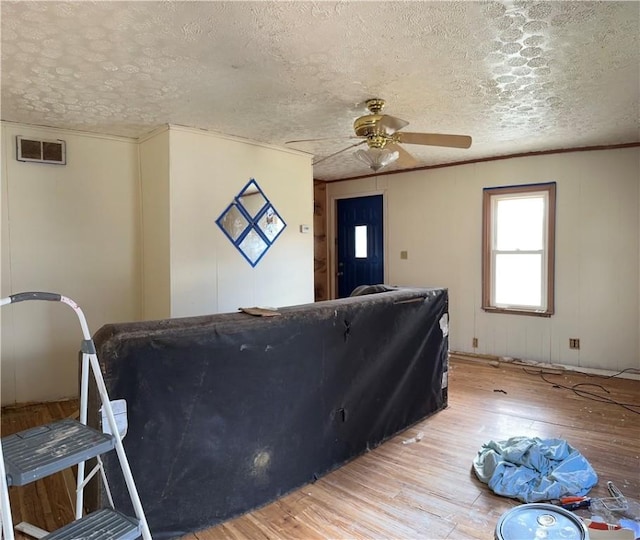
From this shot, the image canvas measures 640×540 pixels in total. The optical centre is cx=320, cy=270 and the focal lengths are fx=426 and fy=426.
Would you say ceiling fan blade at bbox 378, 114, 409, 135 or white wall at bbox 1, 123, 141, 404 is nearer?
ceiling fan blade at bbox 378, 114, 409, 135

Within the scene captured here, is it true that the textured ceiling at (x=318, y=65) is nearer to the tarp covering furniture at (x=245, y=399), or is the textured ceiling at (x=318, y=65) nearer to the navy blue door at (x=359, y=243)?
the tarp covering furniture at (x=245, y=399)

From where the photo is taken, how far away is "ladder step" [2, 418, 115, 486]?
1232mm

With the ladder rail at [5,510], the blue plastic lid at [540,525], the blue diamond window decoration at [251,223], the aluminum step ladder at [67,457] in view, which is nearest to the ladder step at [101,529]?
the aluminum step ladder at [67,457]

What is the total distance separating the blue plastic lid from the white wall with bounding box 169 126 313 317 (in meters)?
2.94

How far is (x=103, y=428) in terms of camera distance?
5.32 feet

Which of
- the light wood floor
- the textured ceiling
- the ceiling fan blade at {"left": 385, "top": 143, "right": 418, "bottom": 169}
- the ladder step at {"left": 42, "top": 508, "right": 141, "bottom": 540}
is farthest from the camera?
the ceiling fan blade at {"left": 385, "top": 143, "right": 418, "bottom": 169}

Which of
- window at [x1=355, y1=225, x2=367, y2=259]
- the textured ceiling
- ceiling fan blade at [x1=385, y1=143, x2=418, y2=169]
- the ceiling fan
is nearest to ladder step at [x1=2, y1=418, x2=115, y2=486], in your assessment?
the textured ceiling

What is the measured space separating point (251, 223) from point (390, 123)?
1818 millimetres

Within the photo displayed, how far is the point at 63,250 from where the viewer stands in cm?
368

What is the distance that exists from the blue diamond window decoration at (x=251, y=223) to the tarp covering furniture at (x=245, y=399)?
1.78m

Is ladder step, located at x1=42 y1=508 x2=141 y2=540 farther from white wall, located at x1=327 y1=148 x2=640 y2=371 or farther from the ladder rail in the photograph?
white wall, located at x1=327 y1=148 x2=640 y2=371

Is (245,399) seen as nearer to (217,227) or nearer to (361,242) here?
(217,227)

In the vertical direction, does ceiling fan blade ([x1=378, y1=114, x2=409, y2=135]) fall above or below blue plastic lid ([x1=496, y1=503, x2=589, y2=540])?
above

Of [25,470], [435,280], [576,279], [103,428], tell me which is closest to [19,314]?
[103,428]
